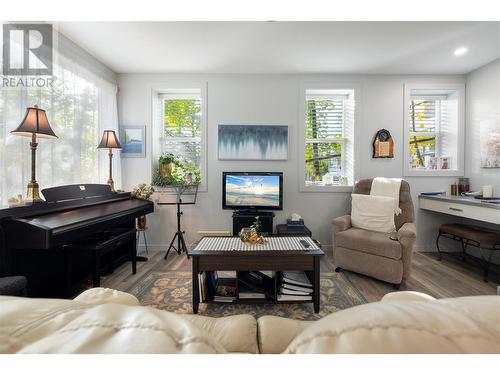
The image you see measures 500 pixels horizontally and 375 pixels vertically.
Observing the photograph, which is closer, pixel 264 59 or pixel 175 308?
pixel 175 308

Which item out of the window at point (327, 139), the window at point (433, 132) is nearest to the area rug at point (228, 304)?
the window at point (327, 139)

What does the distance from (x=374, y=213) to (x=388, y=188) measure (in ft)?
1.29

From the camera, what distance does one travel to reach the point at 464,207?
2.57 meters

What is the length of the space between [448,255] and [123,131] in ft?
16.6

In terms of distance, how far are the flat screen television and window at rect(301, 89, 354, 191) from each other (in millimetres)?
657

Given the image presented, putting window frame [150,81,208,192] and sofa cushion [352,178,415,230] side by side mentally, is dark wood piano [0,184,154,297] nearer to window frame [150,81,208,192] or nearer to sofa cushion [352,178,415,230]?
window frame [150,81,208,192]

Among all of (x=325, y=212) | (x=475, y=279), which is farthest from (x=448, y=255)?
(x=325, y=212)

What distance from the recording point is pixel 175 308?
1840 mm

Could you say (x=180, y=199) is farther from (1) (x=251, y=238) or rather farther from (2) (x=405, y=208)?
(2) (x=405, y=208)

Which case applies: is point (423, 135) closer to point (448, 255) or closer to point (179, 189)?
point (448, 255)

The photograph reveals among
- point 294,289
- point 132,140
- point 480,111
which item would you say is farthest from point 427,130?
point 132,140

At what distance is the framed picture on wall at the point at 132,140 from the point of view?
10.7ft

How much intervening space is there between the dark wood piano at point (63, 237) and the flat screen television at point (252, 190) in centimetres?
111
